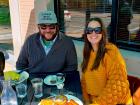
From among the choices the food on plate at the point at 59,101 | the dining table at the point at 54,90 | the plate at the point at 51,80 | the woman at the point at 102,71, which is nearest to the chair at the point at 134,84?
the woman at the point at 102,71

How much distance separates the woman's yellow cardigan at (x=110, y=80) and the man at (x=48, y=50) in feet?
1.21

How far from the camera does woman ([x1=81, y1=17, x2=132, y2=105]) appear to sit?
85.4 inches

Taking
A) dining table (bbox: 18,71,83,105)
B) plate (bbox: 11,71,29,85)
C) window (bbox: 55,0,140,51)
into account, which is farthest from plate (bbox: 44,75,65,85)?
window (bbox: 55,0,140,51)

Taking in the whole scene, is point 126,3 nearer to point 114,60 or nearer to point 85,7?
point 85,7

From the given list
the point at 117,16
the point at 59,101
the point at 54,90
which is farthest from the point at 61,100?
the point at 117,16

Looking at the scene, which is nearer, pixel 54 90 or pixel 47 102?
pixel 47 102

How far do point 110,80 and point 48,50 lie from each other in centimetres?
72

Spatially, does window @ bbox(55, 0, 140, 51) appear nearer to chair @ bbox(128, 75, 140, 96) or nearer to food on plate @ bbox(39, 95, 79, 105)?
chair @ bbox(128, 75, 140, 96)

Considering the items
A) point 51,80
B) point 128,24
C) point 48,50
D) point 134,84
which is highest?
point 128,24

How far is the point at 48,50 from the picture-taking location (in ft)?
8.52

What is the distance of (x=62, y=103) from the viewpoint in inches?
68.8

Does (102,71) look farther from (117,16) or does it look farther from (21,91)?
(117,16)

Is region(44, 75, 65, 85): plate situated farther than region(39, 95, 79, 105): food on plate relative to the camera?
Yes

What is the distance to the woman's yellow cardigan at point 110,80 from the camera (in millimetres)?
2166
